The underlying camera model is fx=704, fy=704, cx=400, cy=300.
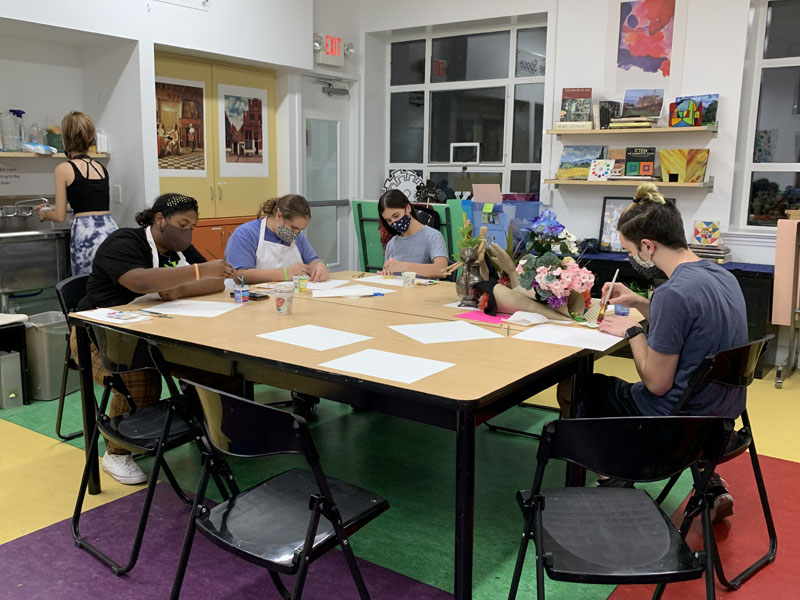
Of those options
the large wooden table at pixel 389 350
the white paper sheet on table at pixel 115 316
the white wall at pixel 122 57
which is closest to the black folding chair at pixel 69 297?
the white paper sheet on table at pixel 115 316

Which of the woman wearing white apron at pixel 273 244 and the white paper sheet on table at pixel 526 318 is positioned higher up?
the woman wearing white apron at pixel 273 244

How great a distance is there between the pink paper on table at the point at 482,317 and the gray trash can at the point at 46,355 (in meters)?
2.45

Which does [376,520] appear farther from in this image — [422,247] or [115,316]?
[422,247]

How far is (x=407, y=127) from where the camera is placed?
24.2ft

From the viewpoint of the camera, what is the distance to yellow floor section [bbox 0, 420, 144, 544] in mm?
2752

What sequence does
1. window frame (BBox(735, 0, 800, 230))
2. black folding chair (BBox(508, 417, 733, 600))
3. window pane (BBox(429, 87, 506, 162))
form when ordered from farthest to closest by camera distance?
window pane (BBox(429, 87, 506, 162)), window frame (BBox(735, 0, 800, 230)), black folding chair (BBox(508, 417, 733, 600))

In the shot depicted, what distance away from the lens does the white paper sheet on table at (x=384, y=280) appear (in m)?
4.02

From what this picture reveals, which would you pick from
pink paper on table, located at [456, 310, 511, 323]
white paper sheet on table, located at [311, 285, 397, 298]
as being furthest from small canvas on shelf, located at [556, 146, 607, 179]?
pink paper on table, located at [456, 310, 511, 323]

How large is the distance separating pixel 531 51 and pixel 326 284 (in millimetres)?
3760

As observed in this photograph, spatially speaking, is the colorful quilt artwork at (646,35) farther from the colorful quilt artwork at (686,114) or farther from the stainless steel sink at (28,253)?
the stainless steel sink at (28,253)

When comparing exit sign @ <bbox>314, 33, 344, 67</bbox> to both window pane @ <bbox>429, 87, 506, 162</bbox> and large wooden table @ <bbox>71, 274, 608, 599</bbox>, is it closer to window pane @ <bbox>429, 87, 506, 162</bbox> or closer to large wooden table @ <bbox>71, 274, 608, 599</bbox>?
window pane @ <bbox>429, 87, 506, 162</bbox>

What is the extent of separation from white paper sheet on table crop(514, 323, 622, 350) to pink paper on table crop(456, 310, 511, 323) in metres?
0.20

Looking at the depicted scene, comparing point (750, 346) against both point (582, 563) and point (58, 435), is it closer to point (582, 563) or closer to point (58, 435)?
point (582, 563)

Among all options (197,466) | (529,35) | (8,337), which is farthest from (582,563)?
(529,35)
